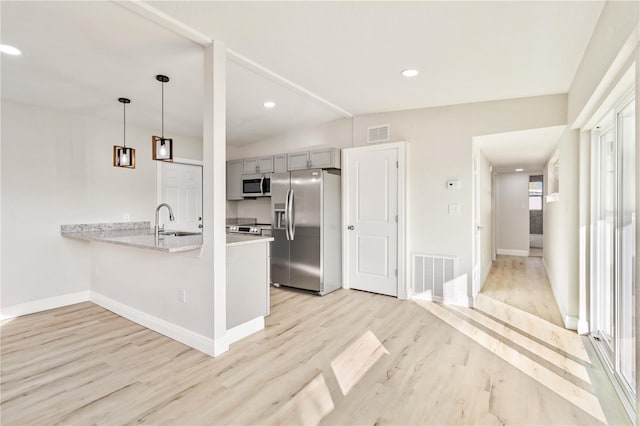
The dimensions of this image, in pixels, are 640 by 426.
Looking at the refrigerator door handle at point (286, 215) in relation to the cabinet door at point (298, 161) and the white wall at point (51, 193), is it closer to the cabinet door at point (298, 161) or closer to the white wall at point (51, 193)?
the cabinet door at point (298, 161)

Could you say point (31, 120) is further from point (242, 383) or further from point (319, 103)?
point (242, 383)

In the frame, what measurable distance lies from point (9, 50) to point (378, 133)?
3765 millimetres

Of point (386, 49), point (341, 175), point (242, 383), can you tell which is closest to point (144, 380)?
point (242, 383)

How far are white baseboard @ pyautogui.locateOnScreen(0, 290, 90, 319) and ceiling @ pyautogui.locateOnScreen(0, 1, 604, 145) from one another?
7.61 ft

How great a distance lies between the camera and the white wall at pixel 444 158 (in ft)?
12.3

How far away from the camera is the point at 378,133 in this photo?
14.5 feet

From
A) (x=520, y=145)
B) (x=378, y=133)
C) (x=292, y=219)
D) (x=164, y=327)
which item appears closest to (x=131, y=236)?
(x=164, y=327)

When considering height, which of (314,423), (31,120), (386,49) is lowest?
(314,423)

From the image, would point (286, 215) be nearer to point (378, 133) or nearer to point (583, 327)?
point (378, 133)

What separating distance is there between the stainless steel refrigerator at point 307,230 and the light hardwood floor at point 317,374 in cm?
104

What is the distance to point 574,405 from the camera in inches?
76.7

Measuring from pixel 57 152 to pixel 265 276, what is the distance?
310 centimetres

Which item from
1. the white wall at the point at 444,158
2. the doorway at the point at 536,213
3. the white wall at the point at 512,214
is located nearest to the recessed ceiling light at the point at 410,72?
the white wall at the point at 444,158

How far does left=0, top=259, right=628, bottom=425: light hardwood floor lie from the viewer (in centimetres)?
188
